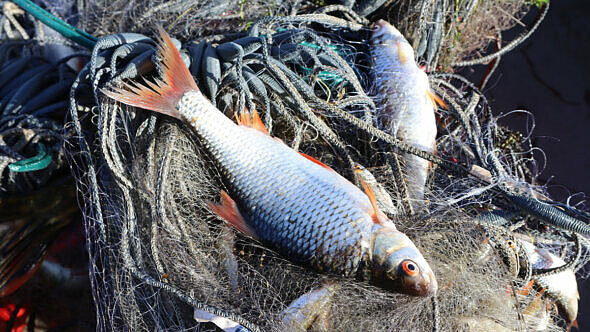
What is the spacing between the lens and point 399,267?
134 cm

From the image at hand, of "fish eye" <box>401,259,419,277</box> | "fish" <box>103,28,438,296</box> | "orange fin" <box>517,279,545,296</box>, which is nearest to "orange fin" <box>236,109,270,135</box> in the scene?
"fish" <box>103,28,438,296</box>

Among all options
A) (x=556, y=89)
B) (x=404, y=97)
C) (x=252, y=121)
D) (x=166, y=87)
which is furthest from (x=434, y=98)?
(x=556, y=89)

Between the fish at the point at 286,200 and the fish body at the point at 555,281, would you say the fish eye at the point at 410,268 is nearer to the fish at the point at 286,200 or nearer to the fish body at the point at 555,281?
the fish at the point at 286,200

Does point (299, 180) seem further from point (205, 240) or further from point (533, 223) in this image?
point (533, 223)

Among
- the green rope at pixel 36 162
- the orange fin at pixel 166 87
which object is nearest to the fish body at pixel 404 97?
the orange fin at pixel 166 87

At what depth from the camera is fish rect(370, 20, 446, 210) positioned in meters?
1.84

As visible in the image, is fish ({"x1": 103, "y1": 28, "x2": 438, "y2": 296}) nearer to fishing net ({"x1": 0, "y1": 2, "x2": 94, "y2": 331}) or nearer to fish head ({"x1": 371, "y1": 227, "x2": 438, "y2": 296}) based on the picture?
fish head ({"x1": 371, "y1": 227, "x2": 438, "y2": 296})

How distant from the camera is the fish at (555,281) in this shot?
70.9 inches

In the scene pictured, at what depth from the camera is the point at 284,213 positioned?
1.47 m

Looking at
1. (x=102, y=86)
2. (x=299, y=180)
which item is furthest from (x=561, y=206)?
(x=102, y=86)

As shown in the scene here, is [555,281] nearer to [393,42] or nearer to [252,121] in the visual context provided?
[393,42]

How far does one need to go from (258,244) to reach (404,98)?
0.89 meters

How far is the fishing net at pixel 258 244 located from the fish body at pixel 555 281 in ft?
0.20

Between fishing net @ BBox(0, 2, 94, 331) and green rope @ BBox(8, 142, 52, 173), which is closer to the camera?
green rope @ BBox(8, 142, 52, 173)
